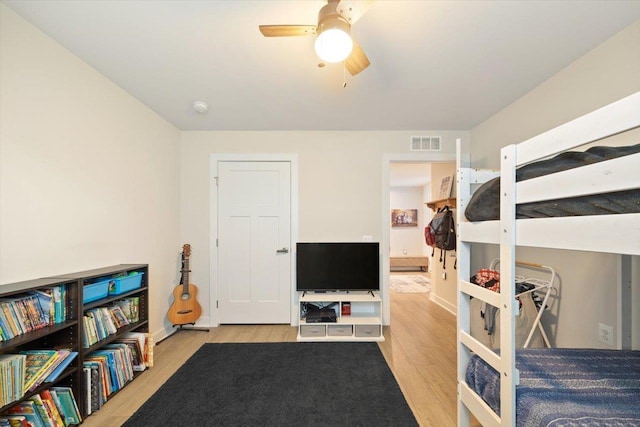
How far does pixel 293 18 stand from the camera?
1.62 meters

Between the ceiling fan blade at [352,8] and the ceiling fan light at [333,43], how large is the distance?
117mm

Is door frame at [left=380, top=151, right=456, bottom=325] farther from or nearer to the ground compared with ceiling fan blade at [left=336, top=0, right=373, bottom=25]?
nearer to the ground

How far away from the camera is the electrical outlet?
71.4 inches

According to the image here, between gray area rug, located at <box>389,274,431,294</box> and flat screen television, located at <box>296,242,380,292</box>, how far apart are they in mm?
2302

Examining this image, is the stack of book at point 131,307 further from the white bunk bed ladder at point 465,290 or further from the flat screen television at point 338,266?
the white bunk bed ladder at point 465,290

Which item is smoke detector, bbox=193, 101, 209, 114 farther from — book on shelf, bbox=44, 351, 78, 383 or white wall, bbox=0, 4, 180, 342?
book on shelf, bbox=44, 351, 78, 383

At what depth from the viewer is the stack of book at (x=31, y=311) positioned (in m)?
1.42

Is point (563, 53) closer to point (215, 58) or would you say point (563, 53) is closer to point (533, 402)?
point (533, 402)

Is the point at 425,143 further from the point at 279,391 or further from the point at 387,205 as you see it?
the point at 279,391

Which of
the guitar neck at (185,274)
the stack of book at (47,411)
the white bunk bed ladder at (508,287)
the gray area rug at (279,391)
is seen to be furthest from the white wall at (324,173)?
the white bunk bed ladder at (508,287)

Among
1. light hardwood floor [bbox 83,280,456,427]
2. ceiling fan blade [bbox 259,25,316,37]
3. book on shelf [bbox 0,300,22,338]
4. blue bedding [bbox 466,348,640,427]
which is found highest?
ceiling fan blade [bbox 259,25,316,37]

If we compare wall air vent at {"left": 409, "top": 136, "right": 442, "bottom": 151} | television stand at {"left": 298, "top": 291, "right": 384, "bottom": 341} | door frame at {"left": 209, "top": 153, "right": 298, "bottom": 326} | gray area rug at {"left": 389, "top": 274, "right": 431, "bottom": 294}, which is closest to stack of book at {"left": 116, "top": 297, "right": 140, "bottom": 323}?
door frame at {"left": 209, "top": 153, "right": 298, "bottom": 326}

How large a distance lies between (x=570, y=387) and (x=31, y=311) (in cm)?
268

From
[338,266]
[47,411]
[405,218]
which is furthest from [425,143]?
[405,218]
